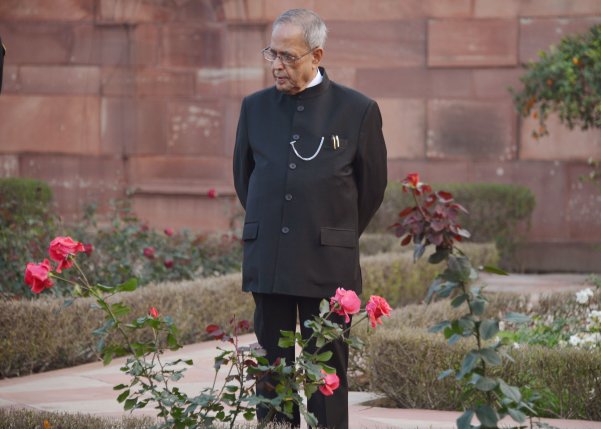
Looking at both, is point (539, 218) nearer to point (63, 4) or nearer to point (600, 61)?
point (600, 61)

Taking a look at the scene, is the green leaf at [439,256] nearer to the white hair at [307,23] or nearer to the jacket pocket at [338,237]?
the jacket pocket at [338,237]

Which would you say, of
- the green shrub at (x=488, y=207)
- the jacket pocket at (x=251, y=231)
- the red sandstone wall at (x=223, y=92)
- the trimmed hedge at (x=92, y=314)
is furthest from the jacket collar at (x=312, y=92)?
the red sandstone wall at (x=223, y=92)

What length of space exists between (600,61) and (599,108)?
0.78m

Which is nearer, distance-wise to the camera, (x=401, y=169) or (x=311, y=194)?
(x=311, y=194)

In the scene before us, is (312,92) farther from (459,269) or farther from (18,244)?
(18,244)

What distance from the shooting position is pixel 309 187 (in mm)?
4086

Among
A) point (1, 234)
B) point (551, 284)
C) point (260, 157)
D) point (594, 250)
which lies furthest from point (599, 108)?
point (260, 157)

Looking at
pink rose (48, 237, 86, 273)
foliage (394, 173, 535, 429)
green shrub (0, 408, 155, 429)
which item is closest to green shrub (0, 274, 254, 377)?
green shrub (0, 408, 155, 429)

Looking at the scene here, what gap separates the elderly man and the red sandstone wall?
29.9ft

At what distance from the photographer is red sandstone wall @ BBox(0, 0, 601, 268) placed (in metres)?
13.1

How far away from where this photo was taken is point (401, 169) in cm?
1345

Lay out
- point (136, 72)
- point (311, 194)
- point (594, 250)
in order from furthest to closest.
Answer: point (136, 72), point (594, 250), point (311, 194)

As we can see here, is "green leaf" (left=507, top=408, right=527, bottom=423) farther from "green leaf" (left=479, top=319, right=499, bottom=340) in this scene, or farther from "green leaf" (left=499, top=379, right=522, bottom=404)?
"green leaf" (left=479, top=319, right=499, bottom=340)

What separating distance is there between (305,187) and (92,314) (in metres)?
2.80
